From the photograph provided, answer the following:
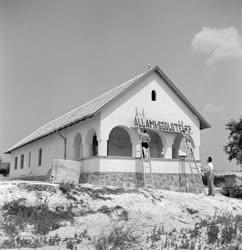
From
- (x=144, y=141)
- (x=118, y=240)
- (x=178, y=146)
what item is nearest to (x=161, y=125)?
(x=144, y=141)

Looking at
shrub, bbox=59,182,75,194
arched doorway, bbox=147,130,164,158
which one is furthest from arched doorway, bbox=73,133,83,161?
shrub, bbox=59,182,75,194

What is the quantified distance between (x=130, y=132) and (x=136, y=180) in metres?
2.58

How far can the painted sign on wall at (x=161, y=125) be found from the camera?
20402 millimetres

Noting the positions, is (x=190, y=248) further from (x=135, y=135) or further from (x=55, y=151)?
(x=55, y=151)

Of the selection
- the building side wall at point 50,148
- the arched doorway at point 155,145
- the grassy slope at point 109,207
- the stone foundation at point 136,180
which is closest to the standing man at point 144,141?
the stone foundation at point 136,180

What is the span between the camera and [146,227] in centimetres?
1193

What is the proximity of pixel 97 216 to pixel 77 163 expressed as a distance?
24.3 feet

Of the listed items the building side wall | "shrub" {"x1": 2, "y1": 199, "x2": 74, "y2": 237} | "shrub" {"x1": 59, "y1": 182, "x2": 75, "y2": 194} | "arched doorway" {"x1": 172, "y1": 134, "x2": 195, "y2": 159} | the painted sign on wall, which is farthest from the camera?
"arched doorway" {"x1": 172, "y1": 134, "x2": 195, "y2": 159}

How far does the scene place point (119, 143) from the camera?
23.5m

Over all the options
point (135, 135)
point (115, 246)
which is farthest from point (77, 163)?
point (115, 246)

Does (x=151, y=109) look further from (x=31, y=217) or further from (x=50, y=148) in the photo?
(x=31, y=217)

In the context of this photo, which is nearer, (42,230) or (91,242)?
(91,242)

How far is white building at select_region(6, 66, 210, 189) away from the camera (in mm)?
19328

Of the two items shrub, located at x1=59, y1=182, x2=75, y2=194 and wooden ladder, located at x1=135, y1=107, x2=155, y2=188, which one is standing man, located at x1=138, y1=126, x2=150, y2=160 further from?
shrub, located at x1=59, y1=182, x2=75, y2=194
